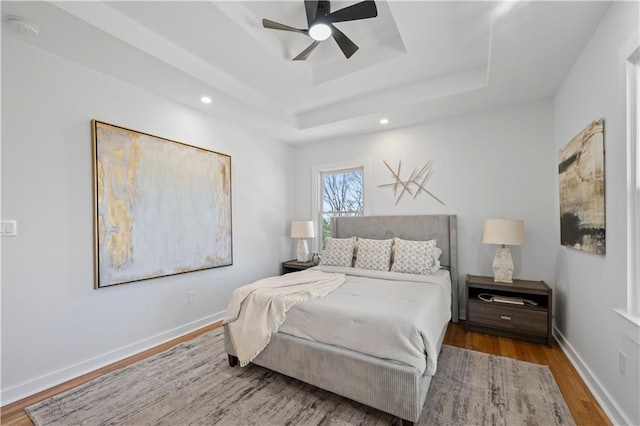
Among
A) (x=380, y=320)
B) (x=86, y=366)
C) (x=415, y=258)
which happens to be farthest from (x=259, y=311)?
(x=415, y=258)

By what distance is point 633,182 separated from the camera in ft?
5.04

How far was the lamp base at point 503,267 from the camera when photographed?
2.97 metres

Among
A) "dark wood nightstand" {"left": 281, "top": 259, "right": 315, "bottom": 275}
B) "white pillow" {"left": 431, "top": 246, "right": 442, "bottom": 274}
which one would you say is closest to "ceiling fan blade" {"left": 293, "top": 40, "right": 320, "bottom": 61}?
"white pillow" {"left": 431, "top": 246, "right": 442, "bottom": 274}

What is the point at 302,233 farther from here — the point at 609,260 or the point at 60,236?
the point at 609,260

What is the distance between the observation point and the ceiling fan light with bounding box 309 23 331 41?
196 centimetres

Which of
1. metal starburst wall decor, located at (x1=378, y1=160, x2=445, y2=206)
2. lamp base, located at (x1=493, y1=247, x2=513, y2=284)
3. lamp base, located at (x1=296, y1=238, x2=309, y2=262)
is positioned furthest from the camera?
lamp base, located at (x1=296, y1=238, x2=309, y2=262)

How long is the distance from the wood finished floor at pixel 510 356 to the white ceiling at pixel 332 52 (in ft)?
8.40

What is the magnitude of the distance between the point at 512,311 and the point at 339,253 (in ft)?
6.41

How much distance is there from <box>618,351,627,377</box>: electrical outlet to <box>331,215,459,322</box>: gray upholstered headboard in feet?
5.62

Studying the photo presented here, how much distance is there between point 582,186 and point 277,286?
2.62m

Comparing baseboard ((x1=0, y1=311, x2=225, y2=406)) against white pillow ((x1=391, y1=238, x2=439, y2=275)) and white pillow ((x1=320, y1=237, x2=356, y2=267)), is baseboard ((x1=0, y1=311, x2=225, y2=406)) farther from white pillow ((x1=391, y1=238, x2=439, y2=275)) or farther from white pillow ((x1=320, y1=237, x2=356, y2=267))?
white pillow ((x1=391, y1=238, x2=439, y2=275))

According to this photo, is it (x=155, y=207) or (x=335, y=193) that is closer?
(x=155, y=207)

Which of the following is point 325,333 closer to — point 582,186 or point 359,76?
point 582,186

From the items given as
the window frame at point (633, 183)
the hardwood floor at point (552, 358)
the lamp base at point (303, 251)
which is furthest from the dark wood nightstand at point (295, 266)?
the window frame at point (633, 183)
